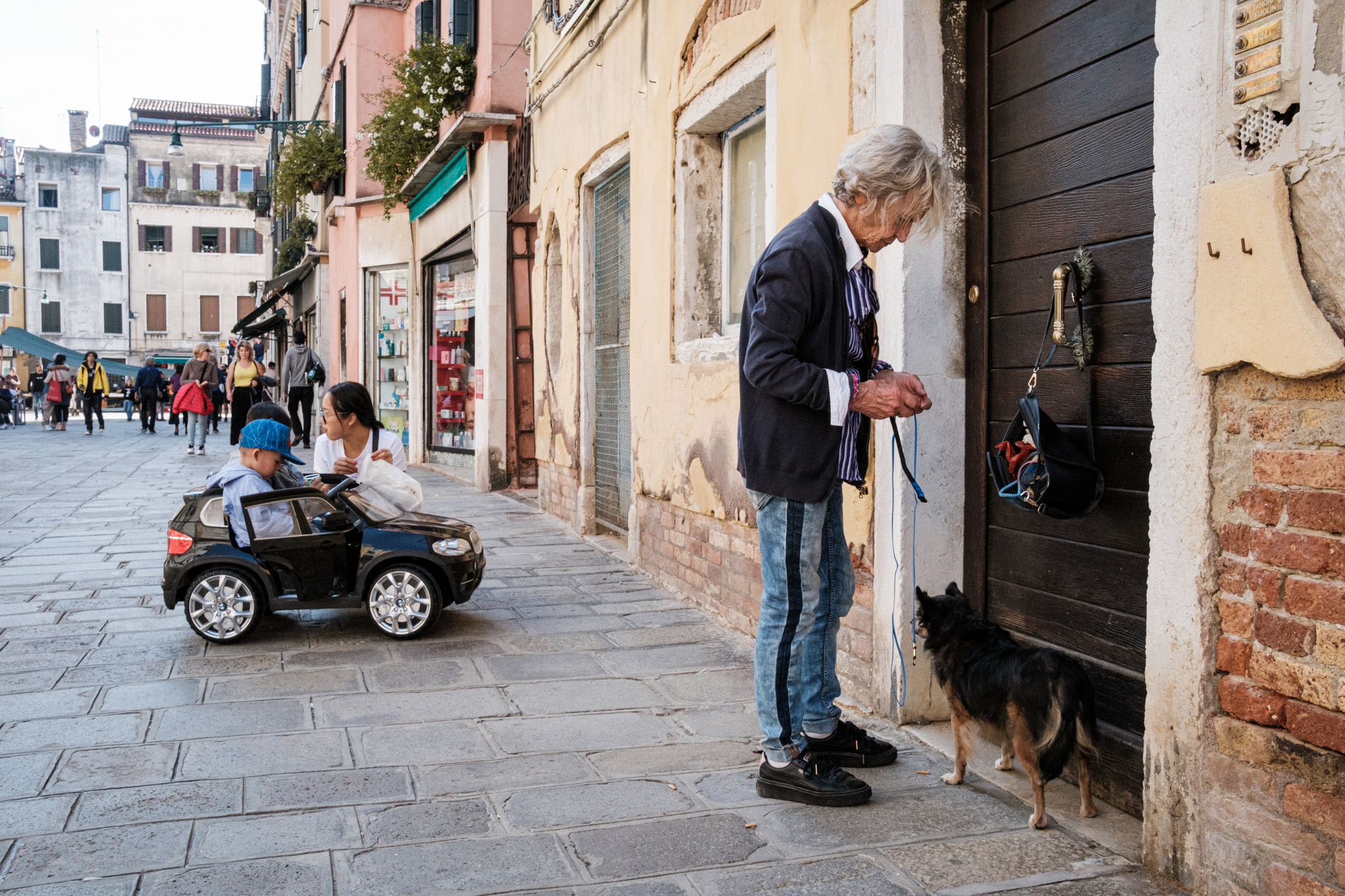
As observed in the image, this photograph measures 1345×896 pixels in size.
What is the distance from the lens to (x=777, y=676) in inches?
135

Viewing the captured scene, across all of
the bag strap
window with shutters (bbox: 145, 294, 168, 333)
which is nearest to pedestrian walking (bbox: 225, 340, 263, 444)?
the bag strap

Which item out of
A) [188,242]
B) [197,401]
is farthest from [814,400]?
[188,242]

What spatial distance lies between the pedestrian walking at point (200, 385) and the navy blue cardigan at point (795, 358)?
1683 centimetres

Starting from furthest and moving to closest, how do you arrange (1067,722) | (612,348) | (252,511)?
(612,348) → (252,511) → (1067,722)

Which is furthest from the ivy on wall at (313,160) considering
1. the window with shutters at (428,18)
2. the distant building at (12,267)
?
the distant building at (12,267)

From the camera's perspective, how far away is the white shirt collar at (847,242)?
3.39 metres

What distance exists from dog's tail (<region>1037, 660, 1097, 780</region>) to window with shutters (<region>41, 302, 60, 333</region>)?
2408 inches

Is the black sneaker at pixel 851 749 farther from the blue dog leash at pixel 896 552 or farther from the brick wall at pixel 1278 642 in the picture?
the brick wall at pixel 1278 642

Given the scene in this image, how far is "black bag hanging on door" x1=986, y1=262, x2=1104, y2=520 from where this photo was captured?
3.30 meters

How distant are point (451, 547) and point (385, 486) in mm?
498

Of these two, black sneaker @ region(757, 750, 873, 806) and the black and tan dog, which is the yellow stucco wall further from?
black sneaker @ region(757, 750, 873, 806)

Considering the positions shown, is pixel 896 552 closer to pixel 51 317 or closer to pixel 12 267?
pixel 51 317

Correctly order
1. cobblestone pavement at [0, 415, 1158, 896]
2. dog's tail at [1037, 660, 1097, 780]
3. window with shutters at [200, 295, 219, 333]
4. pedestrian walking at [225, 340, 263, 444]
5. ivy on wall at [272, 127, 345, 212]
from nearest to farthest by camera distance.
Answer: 1. cobblestone pavement at [0, 415, 1158, 896]
2. dog's tail at [1037, 660, 1097, 780]
3. pedestrian walking at [225, 340, 263, 444]
4. ivy on wall at [272, 127, 345, 212]
5. window with shutters at [200, 295, 219, 333]

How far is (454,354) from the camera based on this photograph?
53.2 ft
